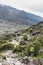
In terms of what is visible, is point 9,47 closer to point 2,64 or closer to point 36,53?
point 36,53

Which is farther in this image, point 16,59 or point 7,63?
point 16,59

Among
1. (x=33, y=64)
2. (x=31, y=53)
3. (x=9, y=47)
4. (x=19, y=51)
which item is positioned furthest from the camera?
(x=9, y=47)

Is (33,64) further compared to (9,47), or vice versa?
(9,47)

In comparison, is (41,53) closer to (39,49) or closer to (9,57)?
Result: (39,49)

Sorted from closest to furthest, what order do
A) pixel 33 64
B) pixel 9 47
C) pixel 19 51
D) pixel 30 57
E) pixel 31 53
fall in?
pixel 33 64 → pixel 30 57 → pixel 31 53 → pixel 19 51 → pixel 9 47

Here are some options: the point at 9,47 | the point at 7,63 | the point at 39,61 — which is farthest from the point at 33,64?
the point at 9,47

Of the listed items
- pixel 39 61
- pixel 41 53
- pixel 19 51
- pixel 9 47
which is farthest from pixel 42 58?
pixel 9 47

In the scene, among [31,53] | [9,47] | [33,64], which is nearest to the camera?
[33,64]
